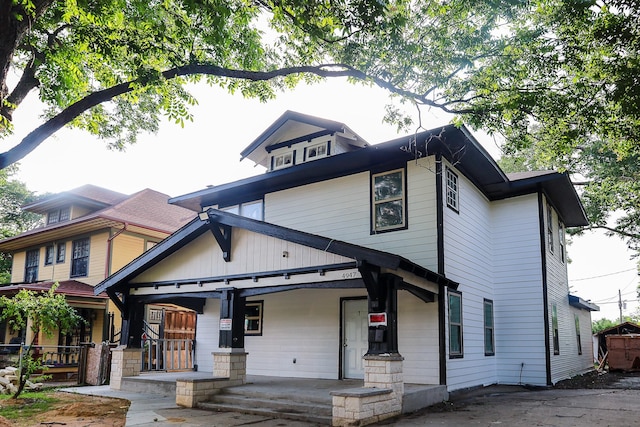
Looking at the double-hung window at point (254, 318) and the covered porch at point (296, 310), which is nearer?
the covered porch at point (296, 310)

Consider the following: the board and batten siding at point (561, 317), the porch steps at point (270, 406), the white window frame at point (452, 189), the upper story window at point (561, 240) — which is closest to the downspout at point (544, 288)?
the board and batten siding at point (561, 317)

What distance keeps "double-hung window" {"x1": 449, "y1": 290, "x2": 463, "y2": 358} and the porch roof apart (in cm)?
41

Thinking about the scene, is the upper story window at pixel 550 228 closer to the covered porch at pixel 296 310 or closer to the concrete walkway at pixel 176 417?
the covered porch at pixel 296 310

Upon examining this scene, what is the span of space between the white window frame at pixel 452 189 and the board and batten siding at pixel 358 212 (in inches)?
22.2

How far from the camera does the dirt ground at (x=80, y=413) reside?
26.0 feet

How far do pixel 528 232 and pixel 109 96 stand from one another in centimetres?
1071

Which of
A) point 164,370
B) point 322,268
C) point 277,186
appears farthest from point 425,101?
point 164,370

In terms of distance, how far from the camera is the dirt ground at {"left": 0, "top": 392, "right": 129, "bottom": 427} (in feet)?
26.0

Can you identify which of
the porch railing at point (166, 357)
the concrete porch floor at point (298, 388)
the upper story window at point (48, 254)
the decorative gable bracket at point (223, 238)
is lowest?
the concrete porch floor at point (298, 388)

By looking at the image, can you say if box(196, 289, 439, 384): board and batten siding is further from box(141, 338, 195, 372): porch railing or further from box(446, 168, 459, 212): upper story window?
box(446, 168, 459, 212): upper story window

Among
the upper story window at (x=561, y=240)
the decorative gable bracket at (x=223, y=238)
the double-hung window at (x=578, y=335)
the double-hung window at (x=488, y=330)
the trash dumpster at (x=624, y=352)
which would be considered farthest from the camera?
the trash dumpster at (x=624, y=352)

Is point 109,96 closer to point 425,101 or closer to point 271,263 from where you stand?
point 271,263

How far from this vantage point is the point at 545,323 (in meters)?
13.1

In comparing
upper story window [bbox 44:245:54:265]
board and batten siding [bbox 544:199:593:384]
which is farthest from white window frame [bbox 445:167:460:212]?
upper story window [bbox 44:245:54:265]
